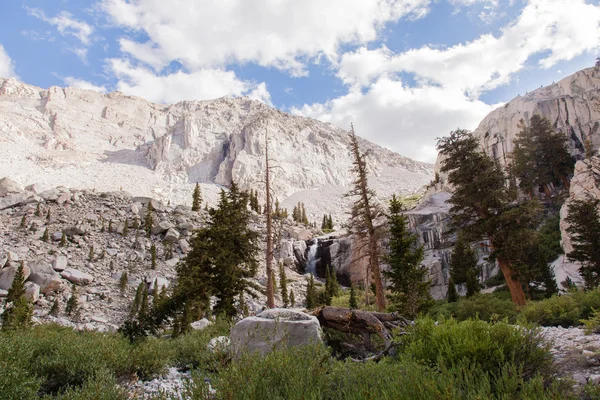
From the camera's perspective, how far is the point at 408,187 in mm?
131625

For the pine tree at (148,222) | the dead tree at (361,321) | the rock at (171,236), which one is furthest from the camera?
the pine tree at (148,222)

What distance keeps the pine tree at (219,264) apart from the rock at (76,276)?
22101 millimetres

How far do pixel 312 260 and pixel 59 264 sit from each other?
123 feet

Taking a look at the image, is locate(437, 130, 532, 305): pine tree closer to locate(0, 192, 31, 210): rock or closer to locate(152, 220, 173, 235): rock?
locate(152, 220, 173, 235): rock

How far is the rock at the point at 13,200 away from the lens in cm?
4829

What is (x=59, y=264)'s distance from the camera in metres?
34.9

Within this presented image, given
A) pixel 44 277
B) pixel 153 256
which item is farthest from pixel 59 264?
pixel 153 256

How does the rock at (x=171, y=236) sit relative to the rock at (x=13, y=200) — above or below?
below

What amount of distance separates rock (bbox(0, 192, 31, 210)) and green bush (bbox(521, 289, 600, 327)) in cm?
6432

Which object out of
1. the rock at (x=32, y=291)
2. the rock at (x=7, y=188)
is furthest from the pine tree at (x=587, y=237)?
the rock at (x=7, y=188)

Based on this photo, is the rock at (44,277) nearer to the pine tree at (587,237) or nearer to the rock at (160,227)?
the rock at (160,227)

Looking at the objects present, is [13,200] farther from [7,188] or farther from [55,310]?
[55,310]

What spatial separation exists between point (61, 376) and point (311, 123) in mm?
177712

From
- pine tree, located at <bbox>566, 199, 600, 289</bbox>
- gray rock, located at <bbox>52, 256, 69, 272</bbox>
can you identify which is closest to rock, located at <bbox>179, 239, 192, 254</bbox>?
gray rock, located at <bbox>52, 256, 69, 272</bbox>
